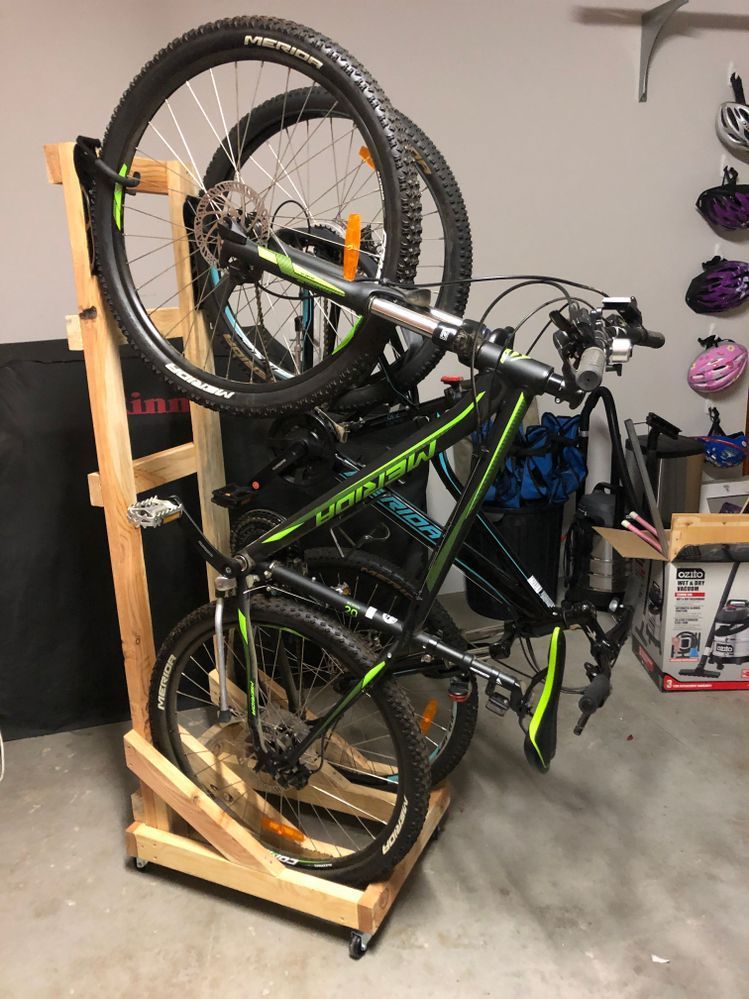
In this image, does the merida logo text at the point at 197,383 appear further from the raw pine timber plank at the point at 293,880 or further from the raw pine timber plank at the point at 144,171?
the raw pine timber plank at the point at 293,880

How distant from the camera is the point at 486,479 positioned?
4.51 ft

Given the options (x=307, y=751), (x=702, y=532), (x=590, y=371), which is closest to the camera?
(x=590, y=371)

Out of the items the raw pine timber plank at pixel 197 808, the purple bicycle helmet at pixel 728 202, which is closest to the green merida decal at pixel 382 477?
the raw pine timber plank at pixel 197 808

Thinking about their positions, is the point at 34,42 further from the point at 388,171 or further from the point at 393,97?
the point at 388,171

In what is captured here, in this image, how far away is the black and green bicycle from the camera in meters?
1.24

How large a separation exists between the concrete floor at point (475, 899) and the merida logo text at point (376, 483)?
86 cm

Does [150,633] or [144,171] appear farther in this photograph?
[150,633]

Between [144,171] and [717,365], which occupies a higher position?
[144,171]

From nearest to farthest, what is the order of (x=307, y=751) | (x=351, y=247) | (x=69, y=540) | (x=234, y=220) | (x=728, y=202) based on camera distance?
1. (x=351, y=247)
2. (x=234, y=220)
3. (x=307, y=751)
4. (x=69, y=540)
5. (x=728, y=202)

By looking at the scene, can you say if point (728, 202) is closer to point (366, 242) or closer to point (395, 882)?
point (366, 242)

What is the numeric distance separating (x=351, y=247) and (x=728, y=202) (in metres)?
2.20

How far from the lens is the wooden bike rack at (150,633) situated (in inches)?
56.5

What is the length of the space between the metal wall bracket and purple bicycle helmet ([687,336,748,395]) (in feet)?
3.20

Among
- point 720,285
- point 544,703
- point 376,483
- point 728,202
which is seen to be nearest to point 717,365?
point 720,285
